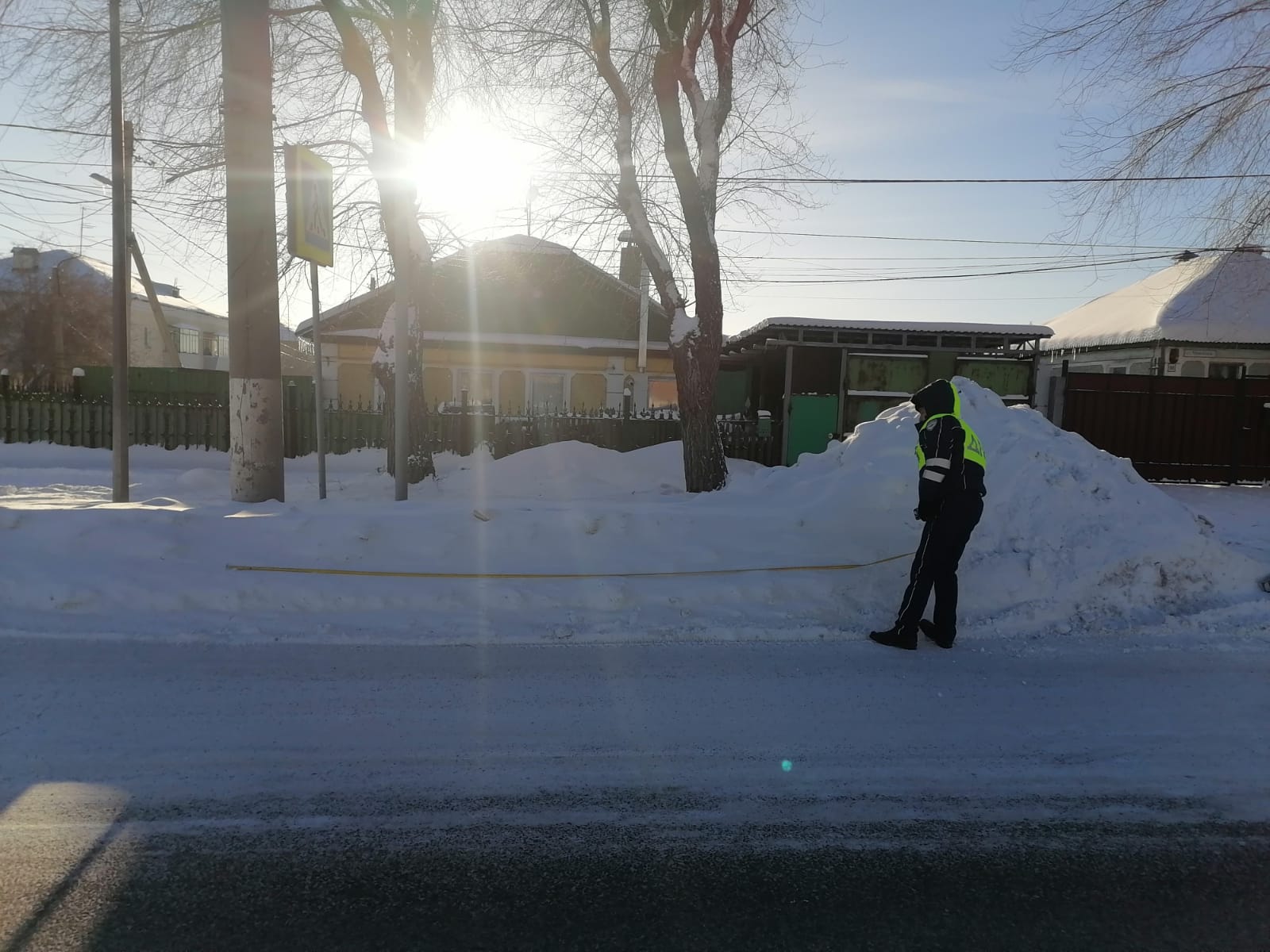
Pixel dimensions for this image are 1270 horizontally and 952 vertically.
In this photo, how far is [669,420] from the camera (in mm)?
17125

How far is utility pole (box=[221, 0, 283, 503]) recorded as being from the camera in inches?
283

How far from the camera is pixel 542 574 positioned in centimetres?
619

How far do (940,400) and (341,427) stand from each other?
47.0 feet

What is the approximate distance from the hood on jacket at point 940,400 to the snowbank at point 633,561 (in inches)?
63.3

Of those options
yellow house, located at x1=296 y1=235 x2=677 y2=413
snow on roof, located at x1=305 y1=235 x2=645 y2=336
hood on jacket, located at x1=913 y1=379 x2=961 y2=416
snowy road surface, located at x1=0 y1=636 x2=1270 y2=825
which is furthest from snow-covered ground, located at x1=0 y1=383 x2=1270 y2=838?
yellow house, located at x1=296 y1=235 x2=677 y2=413

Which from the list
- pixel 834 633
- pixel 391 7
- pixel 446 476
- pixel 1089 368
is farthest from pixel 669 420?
pixel 1089 368

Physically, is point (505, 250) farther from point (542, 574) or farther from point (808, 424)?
point (542, 574)

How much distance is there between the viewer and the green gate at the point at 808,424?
1614 centimetres

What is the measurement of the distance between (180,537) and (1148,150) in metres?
12.4

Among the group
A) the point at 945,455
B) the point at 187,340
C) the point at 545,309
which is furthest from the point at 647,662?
the point at 187,340

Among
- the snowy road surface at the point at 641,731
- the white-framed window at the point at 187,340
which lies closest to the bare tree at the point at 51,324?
the white-framed window at the point at 187,340

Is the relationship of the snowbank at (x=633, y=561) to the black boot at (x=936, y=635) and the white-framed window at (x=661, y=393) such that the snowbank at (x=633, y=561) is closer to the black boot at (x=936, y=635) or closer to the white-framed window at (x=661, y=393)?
the black boot at (x=936, y=635)

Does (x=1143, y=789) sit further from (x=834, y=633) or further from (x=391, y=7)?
(x=391, y=7)

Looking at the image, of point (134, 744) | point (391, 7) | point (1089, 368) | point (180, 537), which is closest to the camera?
point (134, 744)
